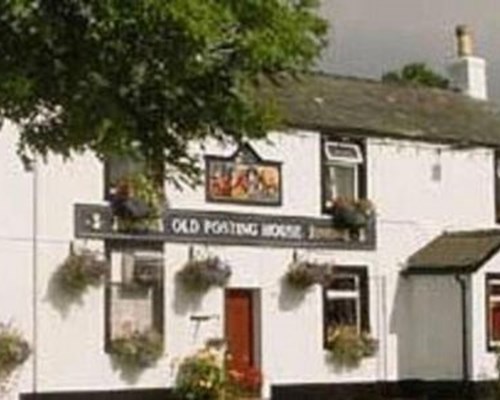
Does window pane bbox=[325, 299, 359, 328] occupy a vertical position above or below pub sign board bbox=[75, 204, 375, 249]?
below

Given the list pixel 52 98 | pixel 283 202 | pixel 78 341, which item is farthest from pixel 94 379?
pixel 52 98

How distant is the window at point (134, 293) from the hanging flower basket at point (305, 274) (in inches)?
116

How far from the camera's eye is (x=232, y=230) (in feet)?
99.5

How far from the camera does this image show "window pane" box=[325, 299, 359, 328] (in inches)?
1267

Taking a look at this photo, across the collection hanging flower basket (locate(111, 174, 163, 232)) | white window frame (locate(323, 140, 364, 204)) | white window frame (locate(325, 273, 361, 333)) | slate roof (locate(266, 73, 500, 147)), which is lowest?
white window frame (locate(325, 273, 361, 333))

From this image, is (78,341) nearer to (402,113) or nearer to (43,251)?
(43,251)

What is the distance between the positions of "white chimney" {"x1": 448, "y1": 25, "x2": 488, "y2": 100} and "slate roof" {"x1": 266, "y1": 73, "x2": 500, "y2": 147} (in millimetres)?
846

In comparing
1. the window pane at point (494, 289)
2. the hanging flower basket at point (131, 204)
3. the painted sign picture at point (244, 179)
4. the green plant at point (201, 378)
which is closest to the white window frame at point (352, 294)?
the painted sign picture at point (244, 179)

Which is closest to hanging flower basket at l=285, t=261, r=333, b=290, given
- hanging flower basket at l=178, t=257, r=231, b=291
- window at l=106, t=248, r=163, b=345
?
hanging flower basket at l=178, t=257, r=231, b=291

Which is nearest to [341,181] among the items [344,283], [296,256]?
[344,283]

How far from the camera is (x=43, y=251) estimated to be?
27.7 meters

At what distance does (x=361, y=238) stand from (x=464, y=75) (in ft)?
28.0

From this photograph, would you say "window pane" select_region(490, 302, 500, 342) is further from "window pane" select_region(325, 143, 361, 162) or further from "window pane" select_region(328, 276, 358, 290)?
"window pane" select_region(325, 143, 361, 162)

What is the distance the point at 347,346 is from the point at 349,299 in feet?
3.61
